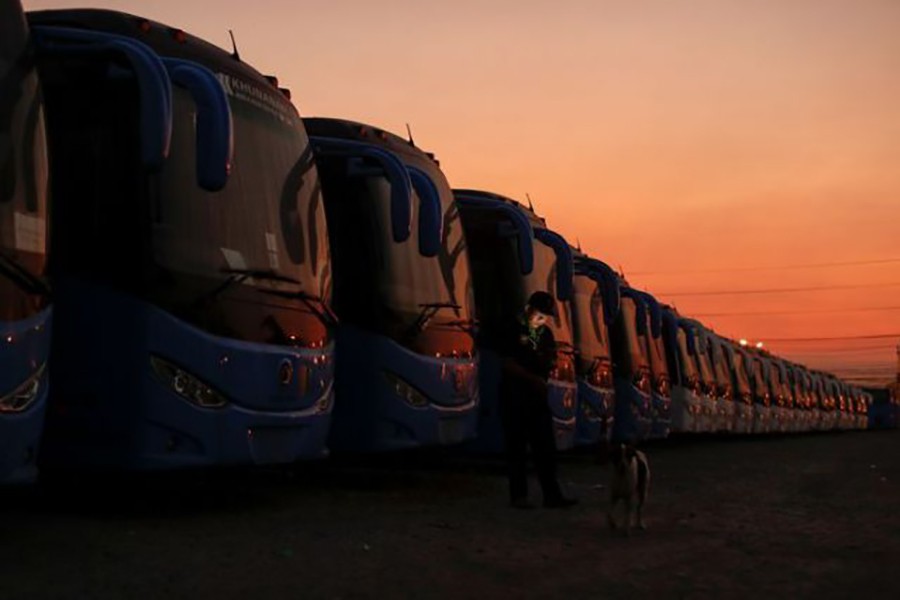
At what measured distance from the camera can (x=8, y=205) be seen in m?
6.07

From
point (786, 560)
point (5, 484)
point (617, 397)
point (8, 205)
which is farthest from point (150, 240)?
point (617, 397)

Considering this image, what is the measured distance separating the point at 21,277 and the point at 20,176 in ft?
1.79

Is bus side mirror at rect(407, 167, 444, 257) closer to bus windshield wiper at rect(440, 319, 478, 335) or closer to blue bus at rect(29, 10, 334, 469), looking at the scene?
blue bus at rect(29, 10, 334, 469)

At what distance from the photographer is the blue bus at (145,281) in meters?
7.23

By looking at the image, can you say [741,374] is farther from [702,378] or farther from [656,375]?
[656,375]

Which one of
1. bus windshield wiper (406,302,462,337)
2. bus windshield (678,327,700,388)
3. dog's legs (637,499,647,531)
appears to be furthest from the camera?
bus windshield (678,327,700,388)

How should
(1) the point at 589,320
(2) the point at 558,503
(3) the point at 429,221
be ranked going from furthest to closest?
(1) the point at 589,320, (2) the point at 558,503, (3) the point at 429,221

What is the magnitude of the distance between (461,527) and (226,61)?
3718 mm

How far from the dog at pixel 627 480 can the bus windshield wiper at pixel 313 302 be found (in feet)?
7.41

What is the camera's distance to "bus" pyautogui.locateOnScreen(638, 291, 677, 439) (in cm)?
1984

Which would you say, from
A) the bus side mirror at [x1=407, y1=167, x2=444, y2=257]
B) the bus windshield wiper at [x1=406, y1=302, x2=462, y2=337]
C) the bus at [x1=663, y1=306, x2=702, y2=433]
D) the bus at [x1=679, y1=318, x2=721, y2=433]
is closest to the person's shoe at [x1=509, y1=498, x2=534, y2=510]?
the bus windshield wiper at [x1=406, y1=302, x2=462, y2=337]

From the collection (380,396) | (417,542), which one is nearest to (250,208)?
(417,542)

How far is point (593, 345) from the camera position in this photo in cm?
1644

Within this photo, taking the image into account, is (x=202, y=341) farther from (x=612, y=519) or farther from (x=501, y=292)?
(x=501, y=292)
